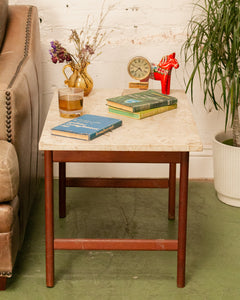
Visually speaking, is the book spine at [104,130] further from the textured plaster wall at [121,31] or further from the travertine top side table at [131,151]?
the textured plaster wall at [121,31]

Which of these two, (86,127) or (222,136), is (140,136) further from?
(222,136)

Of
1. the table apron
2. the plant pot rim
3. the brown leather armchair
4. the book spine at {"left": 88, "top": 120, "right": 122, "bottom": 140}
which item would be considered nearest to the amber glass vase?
the brown leather armchair

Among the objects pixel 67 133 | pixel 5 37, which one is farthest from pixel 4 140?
pixel 5 37

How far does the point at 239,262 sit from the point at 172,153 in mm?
599

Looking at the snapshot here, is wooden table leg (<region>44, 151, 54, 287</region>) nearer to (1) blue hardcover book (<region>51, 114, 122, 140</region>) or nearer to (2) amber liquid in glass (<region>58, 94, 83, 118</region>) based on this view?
(1) blue hardcover book (<region>51, 114, 122, 140</region>)

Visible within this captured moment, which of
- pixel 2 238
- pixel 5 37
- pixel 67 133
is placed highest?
pixel 5 37

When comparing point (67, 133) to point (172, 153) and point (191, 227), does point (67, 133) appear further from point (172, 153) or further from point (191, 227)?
point (191, 227)

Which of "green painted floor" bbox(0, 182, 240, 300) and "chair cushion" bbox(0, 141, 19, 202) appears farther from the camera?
"green painted floor" bbox(0, 182, 240, 300)

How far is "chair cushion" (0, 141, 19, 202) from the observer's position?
153cm

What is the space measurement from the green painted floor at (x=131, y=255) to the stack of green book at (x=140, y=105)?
0.57m

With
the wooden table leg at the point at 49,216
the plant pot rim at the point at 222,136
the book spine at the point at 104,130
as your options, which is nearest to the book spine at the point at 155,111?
the book spine at the point at 104,130

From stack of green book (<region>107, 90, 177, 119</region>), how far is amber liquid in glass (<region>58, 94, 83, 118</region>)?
0.45 ft

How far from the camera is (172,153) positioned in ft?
5.30

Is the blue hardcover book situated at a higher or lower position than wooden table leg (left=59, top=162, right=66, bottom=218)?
higher
